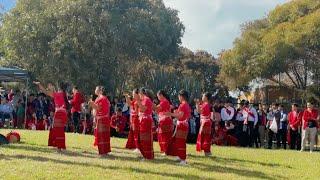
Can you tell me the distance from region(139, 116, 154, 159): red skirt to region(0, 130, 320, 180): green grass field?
27 cm

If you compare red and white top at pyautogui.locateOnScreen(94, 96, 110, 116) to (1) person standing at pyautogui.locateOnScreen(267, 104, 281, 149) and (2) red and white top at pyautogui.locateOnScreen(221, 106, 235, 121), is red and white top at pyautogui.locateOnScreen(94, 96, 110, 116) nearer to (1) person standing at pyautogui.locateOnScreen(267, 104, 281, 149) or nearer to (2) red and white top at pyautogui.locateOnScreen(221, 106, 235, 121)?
(2) red and white top at pyautogui.locateOnScreen(221, 106, 235, 121)

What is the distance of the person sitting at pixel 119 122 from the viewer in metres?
23.5

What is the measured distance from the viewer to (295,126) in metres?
22.8

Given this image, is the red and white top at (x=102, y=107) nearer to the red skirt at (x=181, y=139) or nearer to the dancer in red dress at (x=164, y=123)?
the dancer in red dress at (x=164, y=123)

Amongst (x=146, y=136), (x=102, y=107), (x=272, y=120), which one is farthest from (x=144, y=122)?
(x=272, y=120)

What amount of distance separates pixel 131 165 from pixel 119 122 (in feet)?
35.4

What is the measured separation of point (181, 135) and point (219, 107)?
8.92 m

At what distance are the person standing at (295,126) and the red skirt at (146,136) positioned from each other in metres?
9.84

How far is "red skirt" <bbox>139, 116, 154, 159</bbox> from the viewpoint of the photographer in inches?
565

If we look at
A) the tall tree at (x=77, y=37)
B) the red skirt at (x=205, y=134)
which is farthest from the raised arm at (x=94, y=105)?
the tall tree at (x=77, y=37)

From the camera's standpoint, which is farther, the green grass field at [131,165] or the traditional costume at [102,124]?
the traditional costume at [102,124]

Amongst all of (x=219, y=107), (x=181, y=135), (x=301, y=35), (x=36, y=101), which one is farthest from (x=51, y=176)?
(x=301, y=35)

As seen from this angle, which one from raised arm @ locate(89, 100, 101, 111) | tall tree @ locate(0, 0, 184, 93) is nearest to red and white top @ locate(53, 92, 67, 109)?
raised arm @ locate(89, 100, 101, 111)

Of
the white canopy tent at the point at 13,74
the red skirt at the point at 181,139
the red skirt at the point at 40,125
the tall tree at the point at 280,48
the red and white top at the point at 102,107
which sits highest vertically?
the tall tree at the point at 280,48
